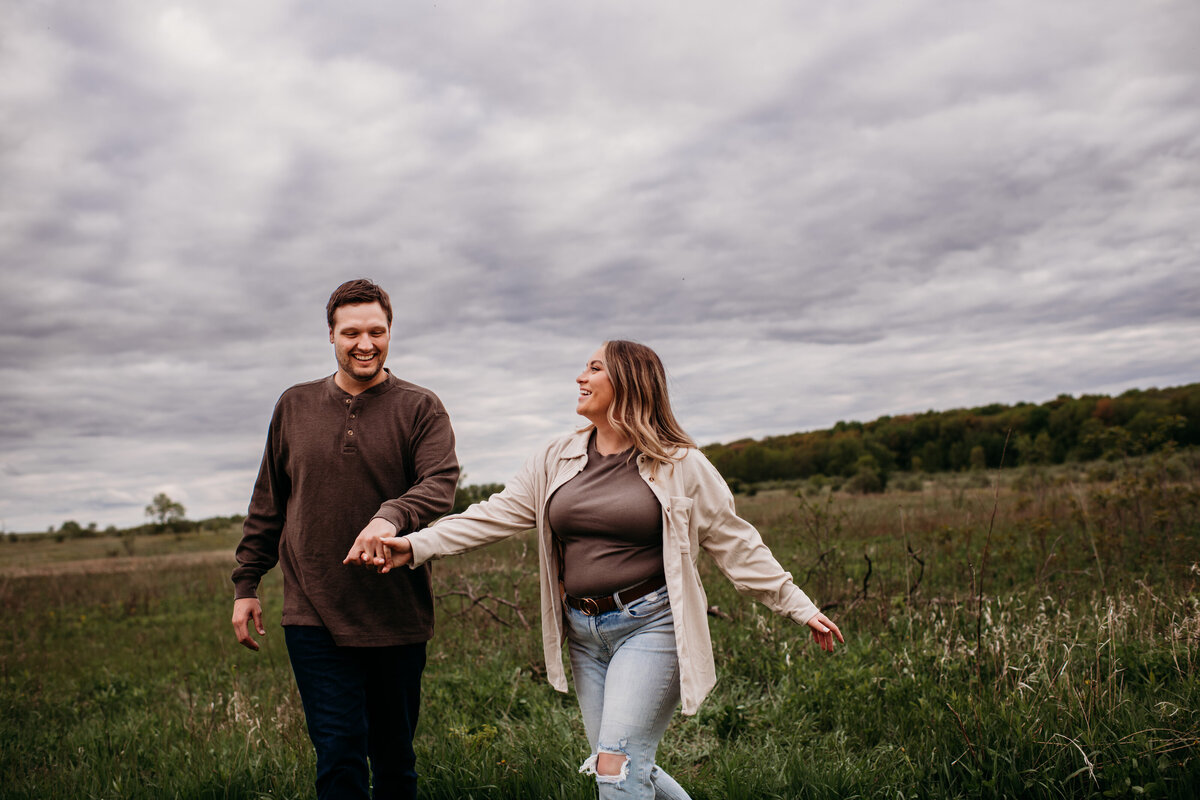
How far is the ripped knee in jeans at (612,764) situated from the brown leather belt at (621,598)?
51cm

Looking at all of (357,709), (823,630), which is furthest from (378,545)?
(823,630)

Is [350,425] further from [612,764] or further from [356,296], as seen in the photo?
[612,764]

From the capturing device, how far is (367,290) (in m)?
3.56

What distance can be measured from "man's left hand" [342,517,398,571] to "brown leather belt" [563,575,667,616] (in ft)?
2.68

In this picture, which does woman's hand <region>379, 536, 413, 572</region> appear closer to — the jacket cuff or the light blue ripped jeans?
the jacket cuff

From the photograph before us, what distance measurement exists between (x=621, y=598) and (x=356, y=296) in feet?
5.75

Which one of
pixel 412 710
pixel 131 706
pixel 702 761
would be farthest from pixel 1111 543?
pixel 131 706

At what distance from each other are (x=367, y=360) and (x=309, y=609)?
1.10 m

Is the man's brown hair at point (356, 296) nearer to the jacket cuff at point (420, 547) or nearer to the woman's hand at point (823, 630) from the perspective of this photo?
the jacket cuff at point (420, 547)

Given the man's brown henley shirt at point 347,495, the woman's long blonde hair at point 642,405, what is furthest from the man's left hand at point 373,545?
the woman's long blonde hair at point 642,405

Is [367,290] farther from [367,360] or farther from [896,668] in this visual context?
[896,668]

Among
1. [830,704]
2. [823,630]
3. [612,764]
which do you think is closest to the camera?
[612,764]

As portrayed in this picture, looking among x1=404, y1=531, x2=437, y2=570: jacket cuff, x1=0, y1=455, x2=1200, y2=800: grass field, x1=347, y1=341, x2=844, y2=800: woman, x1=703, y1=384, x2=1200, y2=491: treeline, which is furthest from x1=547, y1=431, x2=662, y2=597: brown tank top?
x1=703, y1=384, x2=1200, y2=491: treeline

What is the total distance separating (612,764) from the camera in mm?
2941
